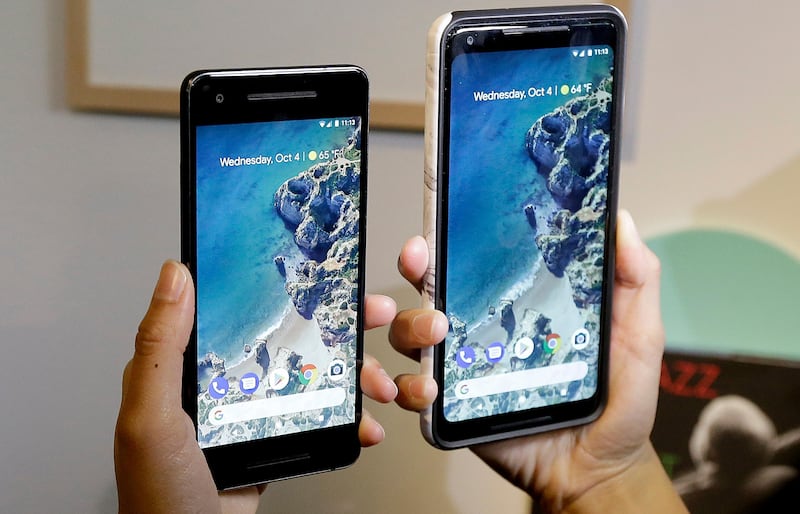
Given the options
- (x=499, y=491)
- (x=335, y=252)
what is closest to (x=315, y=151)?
(x=335, y=252)

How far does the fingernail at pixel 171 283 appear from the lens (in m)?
0.60

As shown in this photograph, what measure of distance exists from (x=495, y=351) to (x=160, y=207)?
1.45 feet

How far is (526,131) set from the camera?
0.68 metres

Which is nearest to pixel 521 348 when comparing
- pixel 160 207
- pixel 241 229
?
pixel 241 229

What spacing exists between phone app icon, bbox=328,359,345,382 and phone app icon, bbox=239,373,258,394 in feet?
0.18

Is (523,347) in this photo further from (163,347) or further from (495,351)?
(163,347)

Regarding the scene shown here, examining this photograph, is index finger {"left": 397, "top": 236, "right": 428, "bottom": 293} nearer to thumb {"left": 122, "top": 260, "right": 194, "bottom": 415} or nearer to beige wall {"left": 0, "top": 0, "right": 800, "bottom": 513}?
thumb {"left": 122, "top": 260, "right": 194, "bottom": 415}

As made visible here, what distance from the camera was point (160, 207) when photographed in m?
1.01

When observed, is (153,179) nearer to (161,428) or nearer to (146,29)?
(146,29)

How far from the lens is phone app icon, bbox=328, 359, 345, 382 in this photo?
694 millimetres

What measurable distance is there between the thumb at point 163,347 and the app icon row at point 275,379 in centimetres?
5

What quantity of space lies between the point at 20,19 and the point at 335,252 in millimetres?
539

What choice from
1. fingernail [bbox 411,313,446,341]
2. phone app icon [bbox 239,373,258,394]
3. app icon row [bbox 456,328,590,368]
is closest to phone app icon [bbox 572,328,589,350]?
app icon row [bbox 456,328,590,368]

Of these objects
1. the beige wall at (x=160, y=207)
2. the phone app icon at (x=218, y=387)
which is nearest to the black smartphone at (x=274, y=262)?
the phone app icon at (x=218, y=387)
